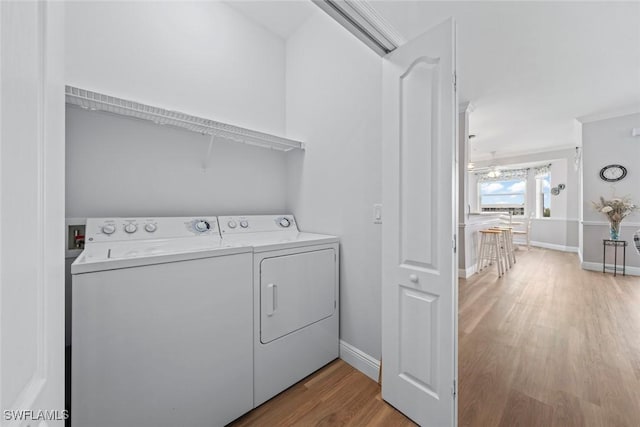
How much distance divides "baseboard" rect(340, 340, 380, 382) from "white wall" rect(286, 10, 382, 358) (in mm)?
41

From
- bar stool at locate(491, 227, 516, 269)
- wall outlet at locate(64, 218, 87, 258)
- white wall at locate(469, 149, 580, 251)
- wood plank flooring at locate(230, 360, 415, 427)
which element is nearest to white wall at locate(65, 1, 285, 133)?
wall outlet at locate(64, 218, 87, 258)

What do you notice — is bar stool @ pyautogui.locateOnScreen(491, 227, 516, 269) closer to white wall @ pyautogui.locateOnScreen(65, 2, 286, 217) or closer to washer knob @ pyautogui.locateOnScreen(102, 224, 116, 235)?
white wall @ pyautogui.locateOnScreen(65, 2, 286, 217)

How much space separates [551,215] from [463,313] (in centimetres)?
641

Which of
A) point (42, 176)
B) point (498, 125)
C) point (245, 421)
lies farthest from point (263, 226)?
point (498, 125)

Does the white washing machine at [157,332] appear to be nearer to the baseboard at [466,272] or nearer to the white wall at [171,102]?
the white wall at [171,102]

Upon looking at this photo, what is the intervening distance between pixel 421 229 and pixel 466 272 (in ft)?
11.3

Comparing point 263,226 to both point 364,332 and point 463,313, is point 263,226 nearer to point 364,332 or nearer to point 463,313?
point 364,332

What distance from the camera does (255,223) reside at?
79.4 inches

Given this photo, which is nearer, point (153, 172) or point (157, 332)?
point (157, 332)

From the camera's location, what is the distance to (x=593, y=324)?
7.91ft

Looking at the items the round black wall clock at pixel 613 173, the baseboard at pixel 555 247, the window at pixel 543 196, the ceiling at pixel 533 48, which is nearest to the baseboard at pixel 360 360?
the ceiling at pixel 533 48

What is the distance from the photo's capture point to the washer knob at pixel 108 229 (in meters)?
1.38

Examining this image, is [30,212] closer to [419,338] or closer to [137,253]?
[137,253]

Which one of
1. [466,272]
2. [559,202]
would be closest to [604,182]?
[559,202]
